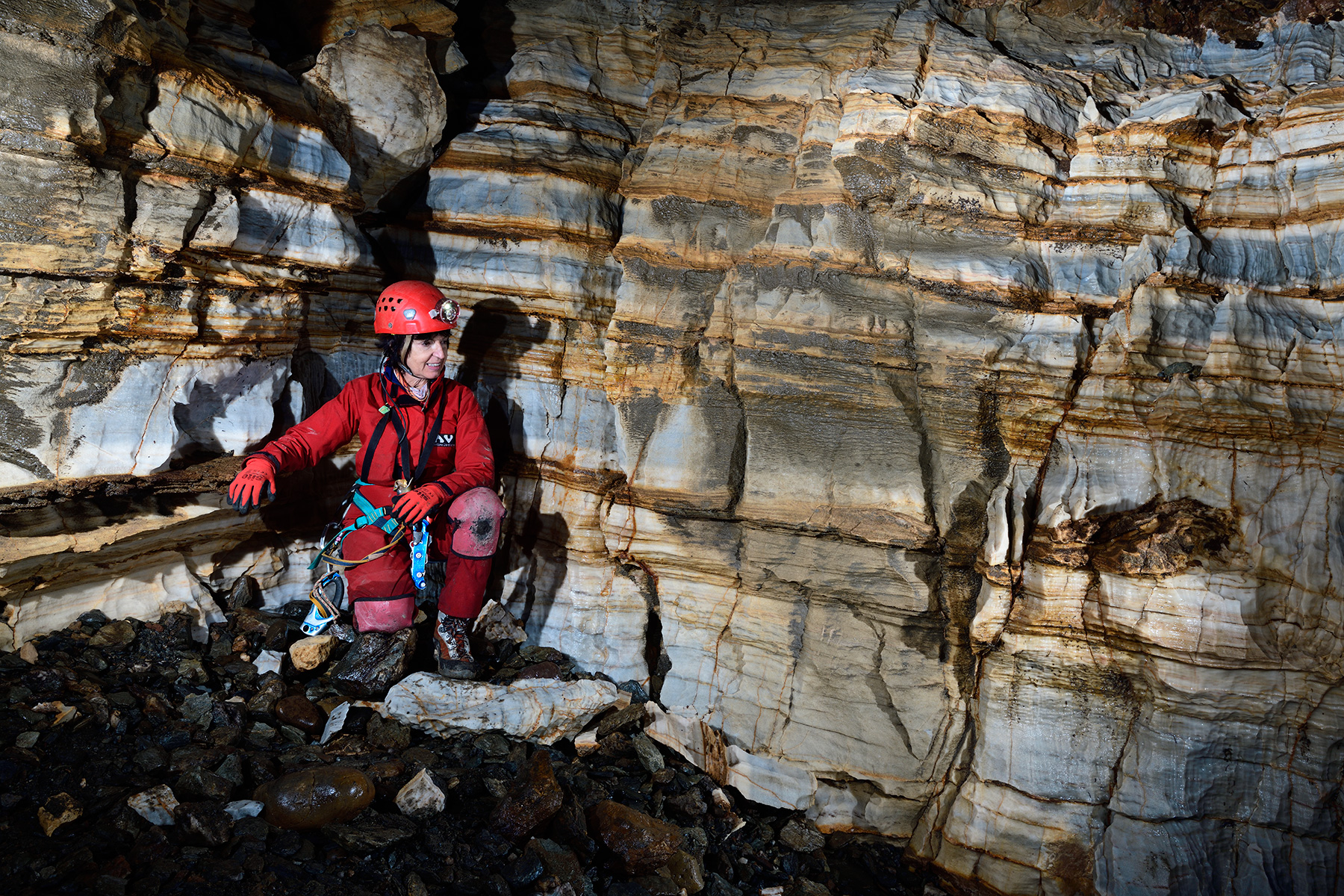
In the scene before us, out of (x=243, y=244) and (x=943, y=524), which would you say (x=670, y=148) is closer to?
(x=243, y=244)

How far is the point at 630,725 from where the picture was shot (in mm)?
4504

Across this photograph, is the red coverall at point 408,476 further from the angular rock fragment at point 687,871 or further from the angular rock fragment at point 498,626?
the angular rock fragment at point 687,871

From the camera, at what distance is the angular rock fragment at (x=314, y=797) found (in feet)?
10.7

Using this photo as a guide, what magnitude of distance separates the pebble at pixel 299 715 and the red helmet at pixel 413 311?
2091mm

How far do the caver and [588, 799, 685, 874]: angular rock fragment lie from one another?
1.28 meters

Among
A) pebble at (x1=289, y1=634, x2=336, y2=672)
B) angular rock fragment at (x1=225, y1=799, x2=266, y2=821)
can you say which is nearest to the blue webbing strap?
pebble at (x1=289, y1=634, x2=336, y2=672)

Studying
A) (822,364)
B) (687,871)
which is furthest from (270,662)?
(822,364)

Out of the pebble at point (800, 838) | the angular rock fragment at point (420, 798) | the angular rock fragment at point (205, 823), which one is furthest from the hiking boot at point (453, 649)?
the pebble at point (800, 838)

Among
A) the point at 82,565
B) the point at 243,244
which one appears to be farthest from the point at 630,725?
the point at 243,244

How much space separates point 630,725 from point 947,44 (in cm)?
456

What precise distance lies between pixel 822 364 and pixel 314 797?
11.0ft

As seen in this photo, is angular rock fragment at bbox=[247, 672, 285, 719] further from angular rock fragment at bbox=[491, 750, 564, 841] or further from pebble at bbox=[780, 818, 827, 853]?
pebble at bbox=[780, 818, 827, 853]

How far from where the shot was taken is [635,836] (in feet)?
11.8

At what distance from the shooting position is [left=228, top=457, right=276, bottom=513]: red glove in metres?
3.83
